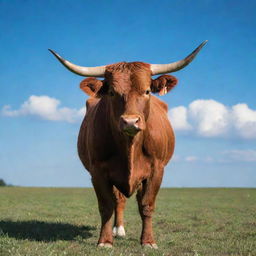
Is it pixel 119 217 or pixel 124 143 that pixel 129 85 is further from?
pixel 119 217

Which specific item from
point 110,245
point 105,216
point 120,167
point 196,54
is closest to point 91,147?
point 120,167

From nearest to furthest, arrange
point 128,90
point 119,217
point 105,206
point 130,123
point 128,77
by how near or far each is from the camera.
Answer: point 130,123
point 128,90
point 128,77
point 105,206
point 119,217

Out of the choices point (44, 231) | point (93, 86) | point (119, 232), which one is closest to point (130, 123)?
point (93, 86)

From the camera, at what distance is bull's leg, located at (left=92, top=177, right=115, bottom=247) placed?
7512 millimetres

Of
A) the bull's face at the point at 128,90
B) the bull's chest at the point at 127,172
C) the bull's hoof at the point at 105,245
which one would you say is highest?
the bull's face at the point at 128,90

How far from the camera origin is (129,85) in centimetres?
686

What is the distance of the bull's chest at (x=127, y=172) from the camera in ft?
24.2

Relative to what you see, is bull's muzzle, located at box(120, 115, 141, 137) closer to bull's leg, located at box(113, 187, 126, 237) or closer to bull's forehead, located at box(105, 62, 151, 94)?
bull's forehead, located at box(105, 62, 151, 94)

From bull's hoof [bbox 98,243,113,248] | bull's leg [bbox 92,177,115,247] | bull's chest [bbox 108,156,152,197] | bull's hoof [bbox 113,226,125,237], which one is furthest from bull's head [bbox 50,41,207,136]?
bull's hoof [bbox 113,226,125,237]

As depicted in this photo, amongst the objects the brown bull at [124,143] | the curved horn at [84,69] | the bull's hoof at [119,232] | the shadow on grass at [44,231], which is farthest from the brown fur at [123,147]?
the bull's hoof at [119,232]

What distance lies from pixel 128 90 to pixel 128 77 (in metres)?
0.26

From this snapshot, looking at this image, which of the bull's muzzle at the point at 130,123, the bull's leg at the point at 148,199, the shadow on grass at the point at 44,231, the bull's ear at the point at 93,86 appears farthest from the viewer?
the shadow on grass at the point at 44,231

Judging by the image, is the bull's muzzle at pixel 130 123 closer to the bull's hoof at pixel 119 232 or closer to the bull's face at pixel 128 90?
the bull's face at pixel 128 90

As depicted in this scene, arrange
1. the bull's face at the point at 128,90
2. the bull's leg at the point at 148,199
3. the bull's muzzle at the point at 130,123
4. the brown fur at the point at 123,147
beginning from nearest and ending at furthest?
1. the bull's muzzle at the point at 130,123
2. the bull's face at the point at 128,90
3. the brown fur at the point at 123,147
4. the bull's leg at the point at 148,199
